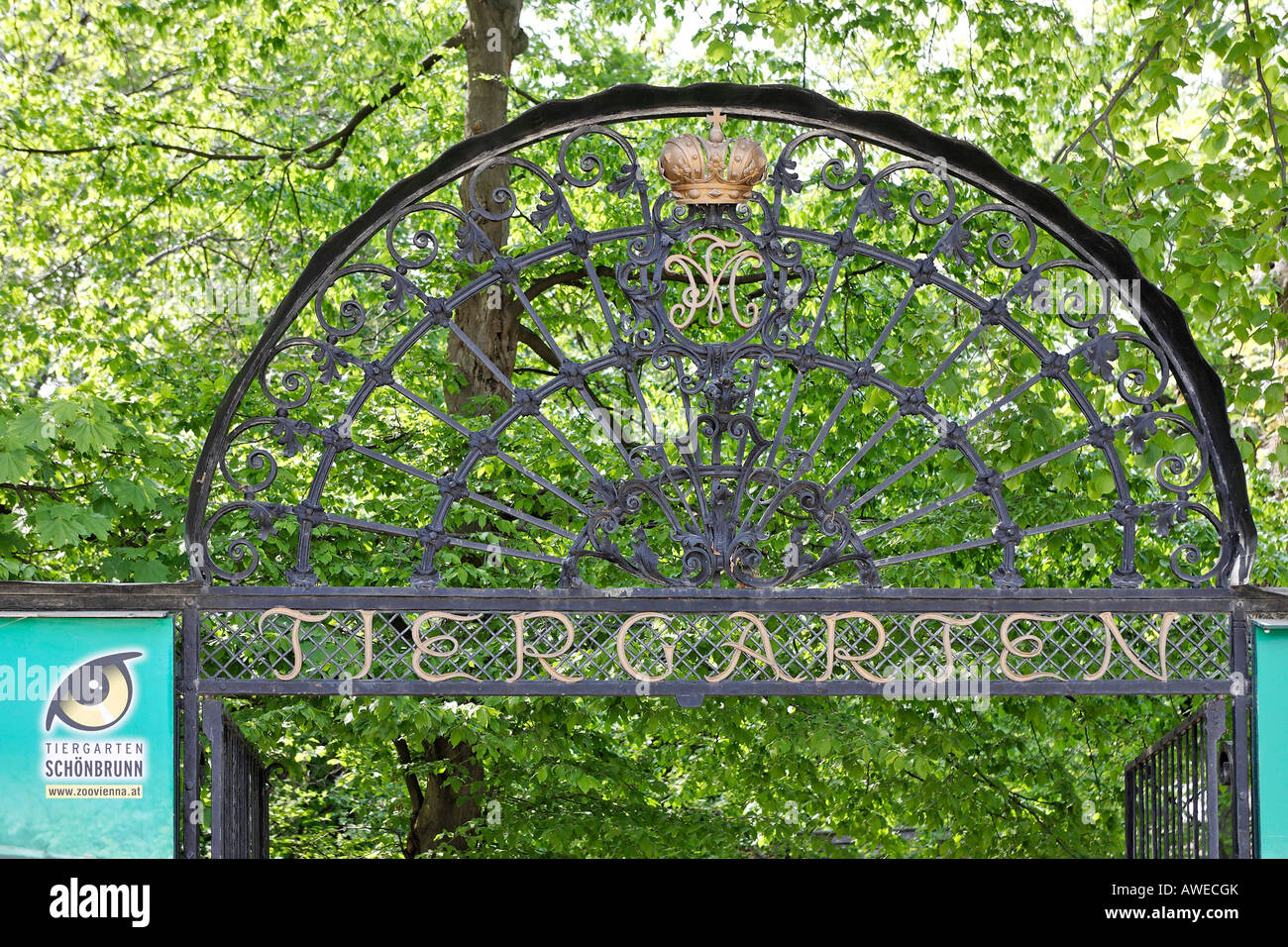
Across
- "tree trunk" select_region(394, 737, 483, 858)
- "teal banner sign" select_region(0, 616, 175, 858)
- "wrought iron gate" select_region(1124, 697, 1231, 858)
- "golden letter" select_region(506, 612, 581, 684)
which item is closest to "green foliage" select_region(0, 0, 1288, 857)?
"tree trunk" select_region(394, 737, 483, 858)

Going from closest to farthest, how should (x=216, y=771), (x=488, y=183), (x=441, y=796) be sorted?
1. (x=216, y=771)
2. (x=441, y=796)
3. (x=488, y=183)

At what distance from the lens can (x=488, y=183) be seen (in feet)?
36.5

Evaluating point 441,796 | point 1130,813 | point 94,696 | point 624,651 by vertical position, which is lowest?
point 441,796

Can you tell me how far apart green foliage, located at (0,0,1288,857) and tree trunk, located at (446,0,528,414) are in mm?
507

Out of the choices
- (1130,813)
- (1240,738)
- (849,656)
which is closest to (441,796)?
(1130,813)

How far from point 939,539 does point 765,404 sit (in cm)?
252

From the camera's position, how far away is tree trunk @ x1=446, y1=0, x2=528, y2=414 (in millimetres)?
10930

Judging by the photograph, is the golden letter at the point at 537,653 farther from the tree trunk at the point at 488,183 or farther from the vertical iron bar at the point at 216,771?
the tree trunk at the point at 488,183

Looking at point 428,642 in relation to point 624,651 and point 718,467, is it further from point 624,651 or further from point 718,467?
point 718,467

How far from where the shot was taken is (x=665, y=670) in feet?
17.9

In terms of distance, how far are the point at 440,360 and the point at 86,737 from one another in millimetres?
5334

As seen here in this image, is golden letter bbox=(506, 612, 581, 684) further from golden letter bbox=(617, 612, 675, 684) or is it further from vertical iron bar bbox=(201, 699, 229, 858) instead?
vertical iron bar bbox=(201, 699, 229, 858)

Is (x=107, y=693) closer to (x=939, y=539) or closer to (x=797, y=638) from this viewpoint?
(x=797, y=638)
